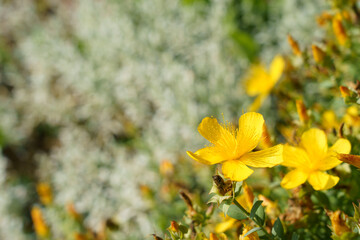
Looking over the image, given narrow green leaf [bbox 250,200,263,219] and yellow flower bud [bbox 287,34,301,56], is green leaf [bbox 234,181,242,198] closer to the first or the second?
narrow green leaf [bbox 250,200,263,219]

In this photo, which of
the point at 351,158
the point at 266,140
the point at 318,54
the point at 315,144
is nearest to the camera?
the point at 351,158

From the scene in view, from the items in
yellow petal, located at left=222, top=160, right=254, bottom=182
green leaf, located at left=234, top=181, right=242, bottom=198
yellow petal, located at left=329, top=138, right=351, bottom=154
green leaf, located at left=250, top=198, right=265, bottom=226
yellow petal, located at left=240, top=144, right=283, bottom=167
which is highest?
yellow petal, located at left=222, top=160, right=254, bottom=182

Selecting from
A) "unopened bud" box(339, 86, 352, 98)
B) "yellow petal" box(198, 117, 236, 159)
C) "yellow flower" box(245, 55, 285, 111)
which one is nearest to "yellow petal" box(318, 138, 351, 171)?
"unopened bud" box(339, 86, 352, 98)

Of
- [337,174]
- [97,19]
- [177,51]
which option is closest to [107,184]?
[177,51]

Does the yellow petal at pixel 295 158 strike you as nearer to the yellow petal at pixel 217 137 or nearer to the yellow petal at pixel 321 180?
the yellow petal at pixel 321 180

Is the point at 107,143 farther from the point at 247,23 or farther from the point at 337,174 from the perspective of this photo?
the point at 337,174

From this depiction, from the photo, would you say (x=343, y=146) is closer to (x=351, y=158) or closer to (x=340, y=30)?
(x=351, y=158)

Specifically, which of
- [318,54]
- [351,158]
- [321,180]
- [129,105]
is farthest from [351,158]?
[129,105]
